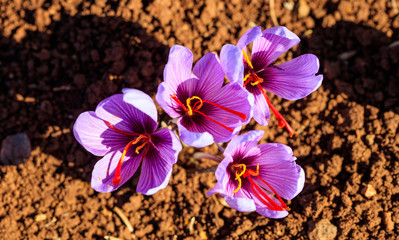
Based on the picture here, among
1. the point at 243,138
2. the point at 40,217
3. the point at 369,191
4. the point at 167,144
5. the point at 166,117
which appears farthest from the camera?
the point at 166,117

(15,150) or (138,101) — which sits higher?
(138,101)

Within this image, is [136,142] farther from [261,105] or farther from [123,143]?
[261,105]

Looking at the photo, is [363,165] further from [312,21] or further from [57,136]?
[57,136]

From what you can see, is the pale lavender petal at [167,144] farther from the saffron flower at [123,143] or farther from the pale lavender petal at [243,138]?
the pale lavender petal at [243,138]

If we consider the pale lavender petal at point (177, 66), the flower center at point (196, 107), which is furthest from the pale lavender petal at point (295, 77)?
the pale lavender petal at point (177, 66)

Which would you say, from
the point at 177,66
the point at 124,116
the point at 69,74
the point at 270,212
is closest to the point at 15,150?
the point at 69,74

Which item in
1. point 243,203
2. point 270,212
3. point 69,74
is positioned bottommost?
point 270,212
